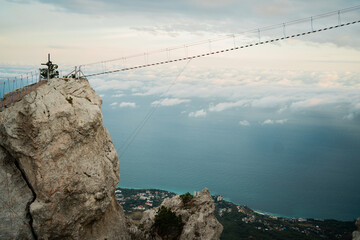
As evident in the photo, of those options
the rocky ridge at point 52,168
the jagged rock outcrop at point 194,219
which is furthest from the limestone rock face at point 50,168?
the jagged rock outcrop at point 194,219

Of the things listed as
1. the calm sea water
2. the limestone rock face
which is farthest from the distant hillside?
the limestone rock face

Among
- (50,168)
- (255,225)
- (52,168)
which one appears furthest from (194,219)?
(255,225)

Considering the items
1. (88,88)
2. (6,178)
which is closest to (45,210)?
(6,178)

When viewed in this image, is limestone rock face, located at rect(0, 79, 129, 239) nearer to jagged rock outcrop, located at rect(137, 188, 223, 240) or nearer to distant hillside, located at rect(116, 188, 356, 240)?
jagged rock outcrop, located at rect(137, 188, 223, 240)

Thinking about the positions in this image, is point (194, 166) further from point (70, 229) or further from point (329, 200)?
point (70, 229)

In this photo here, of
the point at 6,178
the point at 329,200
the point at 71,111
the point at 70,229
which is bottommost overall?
the point at 329,200

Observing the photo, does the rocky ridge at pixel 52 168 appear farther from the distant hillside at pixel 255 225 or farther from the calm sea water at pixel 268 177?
the calm sea water at pixel 268 177

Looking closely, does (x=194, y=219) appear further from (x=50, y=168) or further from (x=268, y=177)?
(x=268, y=177)
